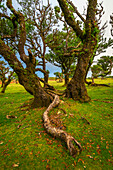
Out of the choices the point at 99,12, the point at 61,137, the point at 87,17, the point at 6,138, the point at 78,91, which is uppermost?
the point at 99,12

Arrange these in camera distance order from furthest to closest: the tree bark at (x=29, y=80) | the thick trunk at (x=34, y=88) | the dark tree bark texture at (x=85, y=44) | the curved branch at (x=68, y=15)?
the dark tree bark texture at (x=85, y=44) < the curved branch at (x=68, y=15) < the thick trunk at (x=34, y=88) < the tree bark at (x=29, y=80)

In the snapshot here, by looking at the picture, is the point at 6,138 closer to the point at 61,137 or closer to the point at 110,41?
the point at 61,137

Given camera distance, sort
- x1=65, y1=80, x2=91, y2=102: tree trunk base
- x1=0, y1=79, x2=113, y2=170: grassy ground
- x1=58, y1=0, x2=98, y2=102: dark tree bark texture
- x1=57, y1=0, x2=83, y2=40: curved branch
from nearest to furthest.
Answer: x1=0, y1=79, x2=113, y2=170: grassy ground → x1=57, y1=0, x2=83, y2=40: curved branch → x1=58, y1=0, x2=98, y2=102: dark tree bark texture → x1=65, y1=80, x2=91, y2=102: tree trunk base

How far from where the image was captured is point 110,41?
2105 cm

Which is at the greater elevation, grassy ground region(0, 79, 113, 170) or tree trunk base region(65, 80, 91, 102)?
tree trunk base region(65, 80, 91, 102)

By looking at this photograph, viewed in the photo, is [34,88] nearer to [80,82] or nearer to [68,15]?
[80,82]

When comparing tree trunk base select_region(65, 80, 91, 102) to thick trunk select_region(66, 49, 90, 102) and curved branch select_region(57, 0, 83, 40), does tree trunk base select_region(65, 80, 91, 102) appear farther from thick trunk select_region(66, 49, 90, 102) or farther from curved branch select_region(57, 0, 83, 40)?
curved branch select_region(57, 0, 83, 40)

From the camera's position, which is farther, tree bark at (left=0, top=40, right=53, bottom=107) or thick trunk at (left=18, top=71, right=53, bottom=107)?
thick trunk at (left=18, top=71, right=53, bottom=107)

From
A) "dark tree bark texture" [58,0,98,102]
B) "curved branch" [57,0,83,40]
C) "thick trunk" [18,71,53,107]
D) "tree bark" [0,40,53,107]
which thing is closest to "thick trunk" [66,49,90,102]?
"dark tree bark texture" [58,0,98,102]

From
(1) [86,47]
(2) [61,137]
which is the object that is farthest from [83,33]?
(2) [61,137]

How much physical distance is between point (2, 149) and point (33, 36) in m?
18.4

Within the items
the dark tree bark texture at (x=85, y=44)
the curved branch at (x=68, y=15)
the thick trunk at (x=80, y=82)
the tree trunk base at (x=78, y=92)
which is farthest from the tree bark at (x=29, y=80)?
the curved branch at (x=68, y=15)

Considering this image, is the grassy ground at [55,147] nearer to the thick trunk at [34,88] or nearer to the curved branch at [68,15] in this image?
the thick trunk at [34,88]

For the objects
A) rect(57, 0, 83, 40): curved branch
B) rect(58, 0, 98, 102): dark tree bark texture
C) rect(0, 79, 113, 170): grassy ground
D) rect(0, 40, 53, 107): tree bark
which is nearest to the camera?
rect(0, 79, 113, 170): grassy ground
